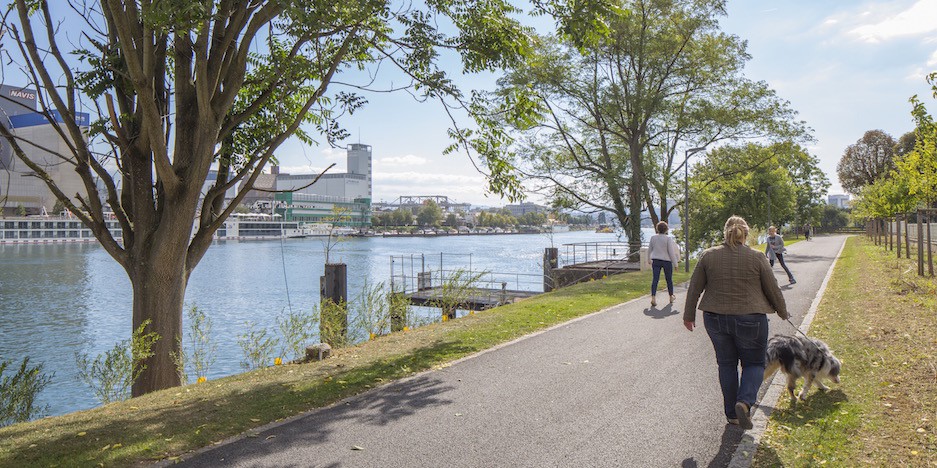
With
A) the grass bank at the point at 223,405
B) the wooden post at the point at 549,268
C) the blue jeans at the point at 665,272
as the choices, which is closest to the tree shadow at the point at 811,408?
the grass bank at the point at 223,405

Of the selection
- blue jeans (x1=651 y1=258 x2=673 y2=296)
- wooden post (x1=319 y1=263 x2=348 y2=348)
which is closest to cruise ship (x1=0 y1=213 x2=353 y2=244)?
wooden post (x1=319 y1=263 x2=348 y2=348)

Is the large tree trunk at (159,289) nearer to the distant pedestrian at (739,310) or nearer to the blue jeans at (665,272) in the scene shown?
the distant pedestrian at (739,310)

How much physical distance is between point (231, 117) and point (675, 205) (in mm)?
24673

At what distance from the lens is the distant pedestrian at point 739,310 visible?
480 cm

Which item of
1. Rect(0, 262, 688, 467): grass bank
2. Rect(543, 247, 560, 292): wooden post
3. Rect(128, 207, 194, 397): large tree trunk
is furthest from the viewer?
Rect(543, 247, 560, 292): wooden post

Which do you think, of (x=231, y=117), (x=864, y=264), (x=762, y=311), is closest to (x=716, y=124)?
(x=864, y=264)

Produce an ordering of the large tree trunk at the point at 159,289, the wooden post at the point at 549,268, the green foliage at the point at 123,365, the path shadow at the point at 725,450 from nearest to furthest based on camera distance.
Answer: the path shadow at the point at 725,450 → the green foliage at the point at 123,365 → the large tree trunk at the point at 159,289 → the wooden post at the point at 549,268

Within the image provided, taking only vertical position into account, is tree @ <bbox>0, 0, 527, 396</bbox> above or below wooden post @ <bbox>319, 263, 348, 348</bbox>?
above

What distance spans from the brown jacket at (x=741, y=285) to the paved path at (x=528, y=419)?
947 mm

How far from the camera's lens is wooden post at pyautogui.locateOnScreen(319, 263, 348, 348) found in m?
10.3

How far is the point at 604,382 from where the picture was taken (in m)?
6.31

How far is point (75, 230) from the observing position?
10131 cm

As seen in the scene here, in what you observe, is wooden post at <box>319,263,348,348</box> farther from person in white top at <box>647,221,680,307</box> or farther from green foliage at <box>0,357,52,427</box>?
person in white top at <box>647,221,680,307</box>

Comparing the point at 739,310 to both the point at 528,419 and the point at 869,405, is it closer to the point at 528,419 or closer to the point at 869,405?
the point at 869,405
